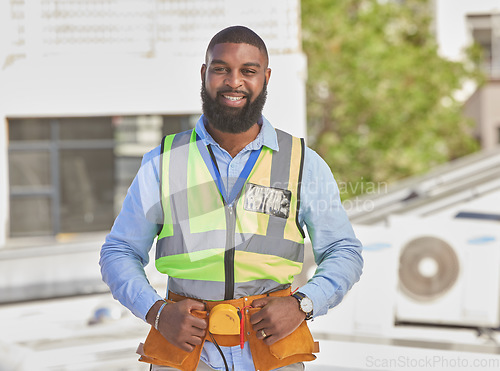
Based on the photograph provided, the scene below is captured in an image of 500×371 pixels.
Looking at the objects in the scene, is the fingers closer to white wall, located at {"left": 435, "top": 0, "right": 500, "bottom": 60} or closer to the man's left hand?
the man's left hand

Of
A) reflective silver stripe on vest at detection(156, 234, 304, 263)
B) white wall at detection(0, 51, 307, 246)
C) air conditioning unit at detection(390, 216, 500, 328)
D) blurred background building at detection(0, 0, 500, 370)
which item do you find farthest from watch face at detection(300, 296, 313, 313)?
white wall at detection(0, 51, 307, 246)

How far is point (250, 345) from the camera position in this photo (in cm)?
146

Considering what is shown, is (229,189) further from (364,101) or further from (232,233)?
(364,101)

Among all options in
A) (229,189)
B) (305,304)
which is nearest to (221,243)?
(229,189)

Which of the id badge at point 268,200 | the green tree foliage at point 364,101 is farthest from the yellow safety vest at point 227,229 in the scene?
the green tree foliage at point 364,101

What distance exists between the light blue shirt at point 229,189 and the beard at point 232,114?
0.05m

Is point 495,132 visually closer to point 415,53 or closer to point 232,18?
point 415,53

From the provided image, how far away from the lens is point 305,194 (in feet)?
4.98

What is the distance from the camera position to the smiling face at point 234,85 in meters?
1.48

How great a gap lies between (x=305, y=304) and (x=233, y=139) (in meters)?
0.45

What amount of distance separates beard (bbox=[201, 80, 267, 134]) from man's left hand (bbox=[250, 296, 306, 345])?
17.0 inches

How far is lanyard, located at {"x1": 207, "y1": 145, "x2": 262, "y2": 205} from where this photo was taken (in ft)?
4.94

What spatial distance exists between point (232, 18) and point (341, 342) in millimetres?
4136

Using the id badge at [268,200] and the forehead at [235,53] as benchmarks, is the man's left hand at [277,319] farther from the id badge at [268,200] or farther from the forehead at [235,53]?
the forehead at [235,53]
